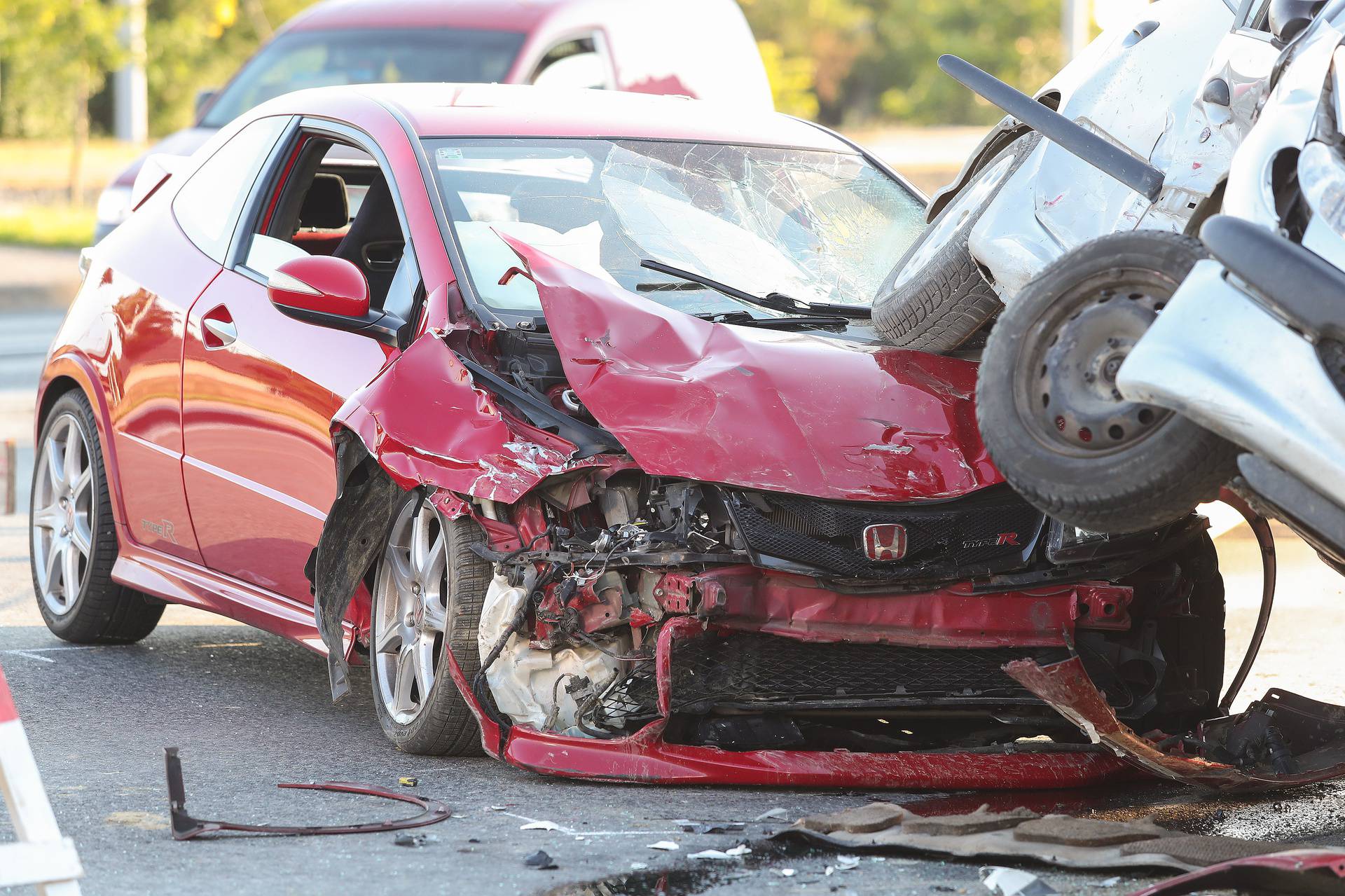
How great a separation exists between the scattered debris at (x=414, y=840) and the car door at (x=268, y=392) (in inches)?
52.7

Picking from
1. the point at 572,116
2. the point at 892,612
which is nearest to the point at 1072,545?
the point at 892,612

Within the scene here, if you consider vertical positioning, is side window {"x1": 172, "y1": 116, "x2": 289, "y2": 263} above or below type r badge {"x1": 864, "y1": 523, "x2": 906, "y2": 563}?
above

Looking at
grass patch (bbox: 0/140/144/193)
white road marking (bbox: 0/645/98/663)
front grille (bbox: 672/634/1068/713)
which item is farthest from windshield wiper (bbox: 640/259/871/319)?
grass patch (bbox: 0/140/144/193)

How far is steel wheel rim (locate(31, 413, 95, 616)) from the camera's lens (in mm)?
6848

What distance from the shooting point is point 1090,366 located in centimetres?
407

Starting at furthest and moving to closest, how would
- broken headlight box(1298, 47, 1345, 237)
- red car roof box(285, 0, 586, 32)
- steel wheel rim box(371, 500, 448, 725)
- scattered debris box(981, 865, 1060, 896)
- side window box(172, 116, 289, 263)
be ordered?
red car roof box(285, 0, 586, 32)
side window box(172, 116, 289, 263)
steel wheel rim box(371, 500, 448, 725)
scattered debris box(981, 865, 1060, 896)
broken headlight box(1298, 47, 1345, 237)

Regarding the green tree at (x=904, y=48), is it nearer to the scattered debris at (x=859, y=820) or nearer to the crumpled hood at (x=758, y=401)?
the crumpled hood at (x=758, y=401)

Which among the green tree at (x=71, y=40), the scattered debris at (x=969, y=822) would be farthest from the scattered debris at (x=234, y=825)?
the green tree at (x=71, y=40)

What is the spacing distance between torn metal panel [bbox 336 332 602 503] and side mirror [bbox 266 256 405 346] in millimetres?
320

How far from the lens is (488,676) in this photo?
491 cm

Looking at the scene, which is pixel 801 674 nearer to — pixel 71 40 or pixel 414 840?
pixel 414 840

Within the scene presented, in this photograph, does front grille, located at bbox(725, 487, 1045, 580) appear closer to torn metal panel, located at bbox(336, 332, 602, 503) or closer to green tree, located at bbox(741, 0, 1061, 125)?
torn metal panel, located at bbox(336, 332, 602, 503)

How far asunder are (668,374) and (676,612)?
58 cm

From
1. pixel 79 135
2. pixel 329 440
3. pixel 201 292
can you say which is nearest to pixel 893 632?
pixel 329 440
